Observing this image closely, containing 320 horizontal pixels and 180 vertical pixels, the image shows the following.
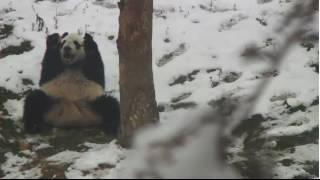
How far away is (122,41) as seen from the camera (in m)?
5.16

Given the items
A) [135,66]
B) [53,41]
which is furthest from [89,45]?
[135,66]

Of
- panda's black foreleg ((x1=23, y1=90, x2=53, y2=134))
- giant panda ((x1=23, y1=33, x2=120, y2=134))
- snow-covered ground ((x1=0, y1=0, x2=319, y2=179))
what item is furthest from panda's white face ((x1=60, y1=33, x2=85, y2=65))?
snow-covered ground ((x1=0, y1=0, x2=319, y2=179))

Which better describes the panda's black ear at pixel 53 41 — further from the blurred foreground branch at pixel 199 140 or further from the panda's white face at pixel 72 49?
the blurred foreground branch at pixel 199 140

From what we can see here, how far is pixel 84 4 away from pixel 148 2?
437 cm

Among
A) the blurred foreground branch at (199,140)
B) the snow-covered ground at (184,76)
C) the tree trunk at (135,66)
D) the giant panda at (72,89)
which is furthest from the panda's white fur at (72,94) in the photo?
the blurred foreground branch at (199,140)

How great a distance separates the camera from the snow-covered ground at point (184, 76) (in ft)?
16.6

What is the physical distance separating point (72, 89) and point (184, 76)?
1.41 m

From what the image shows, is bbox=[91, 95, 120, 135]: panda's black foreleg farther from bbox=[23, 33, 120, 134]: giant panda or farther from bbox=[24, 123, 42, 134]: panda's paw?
bbox=[24, 123, 42, 134]: panda's paw

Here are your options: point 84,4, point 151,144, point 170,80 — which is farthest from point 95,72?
point 151,144

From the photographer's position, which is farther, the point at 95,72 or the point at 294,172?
the point at 95,72

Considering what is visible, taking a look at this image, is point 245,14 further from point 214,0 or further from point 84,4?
point 84,4

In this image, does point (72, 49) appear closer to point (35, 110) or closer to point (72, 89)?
point (72, 89)

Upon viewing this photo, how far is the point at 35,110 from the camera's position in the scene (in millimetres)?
6137

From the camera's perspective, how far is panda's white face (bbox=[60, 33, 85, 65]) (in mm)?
6484
